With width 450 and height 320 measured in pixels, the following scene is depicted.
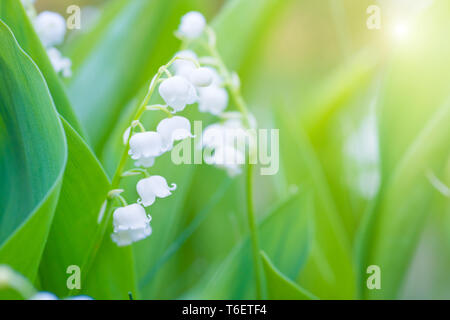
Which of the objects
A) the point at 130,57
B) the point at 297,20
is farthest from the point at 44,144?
the point at 297,20

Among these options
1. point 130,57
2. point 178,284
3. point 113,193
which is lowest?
point 178,284

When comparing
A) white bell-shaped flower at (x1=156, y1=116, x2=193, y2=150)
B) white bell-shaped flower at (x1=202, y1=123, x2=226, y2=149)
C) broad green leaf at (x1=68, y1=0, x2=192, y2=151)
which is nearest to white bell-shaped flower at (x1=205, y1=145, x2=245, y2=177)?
white bell-shaped flower at (x1=202, y1=123, x2=226, y2=149)

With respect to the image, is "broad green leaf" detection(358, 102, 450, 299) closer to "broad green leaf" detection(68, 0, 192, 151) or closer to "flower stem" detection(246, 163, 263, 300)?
"flower stem" detection(246, 163, 263, 300)

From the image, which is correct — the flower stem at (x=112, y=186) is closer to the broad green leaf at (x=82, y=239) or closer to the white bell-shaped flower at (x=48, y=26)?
the broad green leaf at (x=82, y=239)

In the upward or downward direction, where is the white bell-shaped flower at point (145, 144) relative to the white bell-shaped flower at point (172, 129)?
downward

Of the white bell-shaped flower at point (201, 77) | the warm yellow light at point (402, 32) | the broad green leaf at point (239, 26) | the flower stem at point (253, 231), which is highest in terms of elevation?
the broad green leaf at point (239, 26)

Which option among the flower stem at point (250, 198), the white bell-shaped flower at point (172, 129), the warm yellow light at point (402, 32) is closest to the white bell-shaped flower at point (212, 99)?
the flower stem at point (250, 198)

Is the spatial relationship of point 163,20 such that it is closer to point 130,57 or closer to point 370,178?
point 130,57

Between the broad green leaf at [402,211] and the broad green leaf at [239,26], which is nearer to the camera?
the broad green leaf at [402,211]
